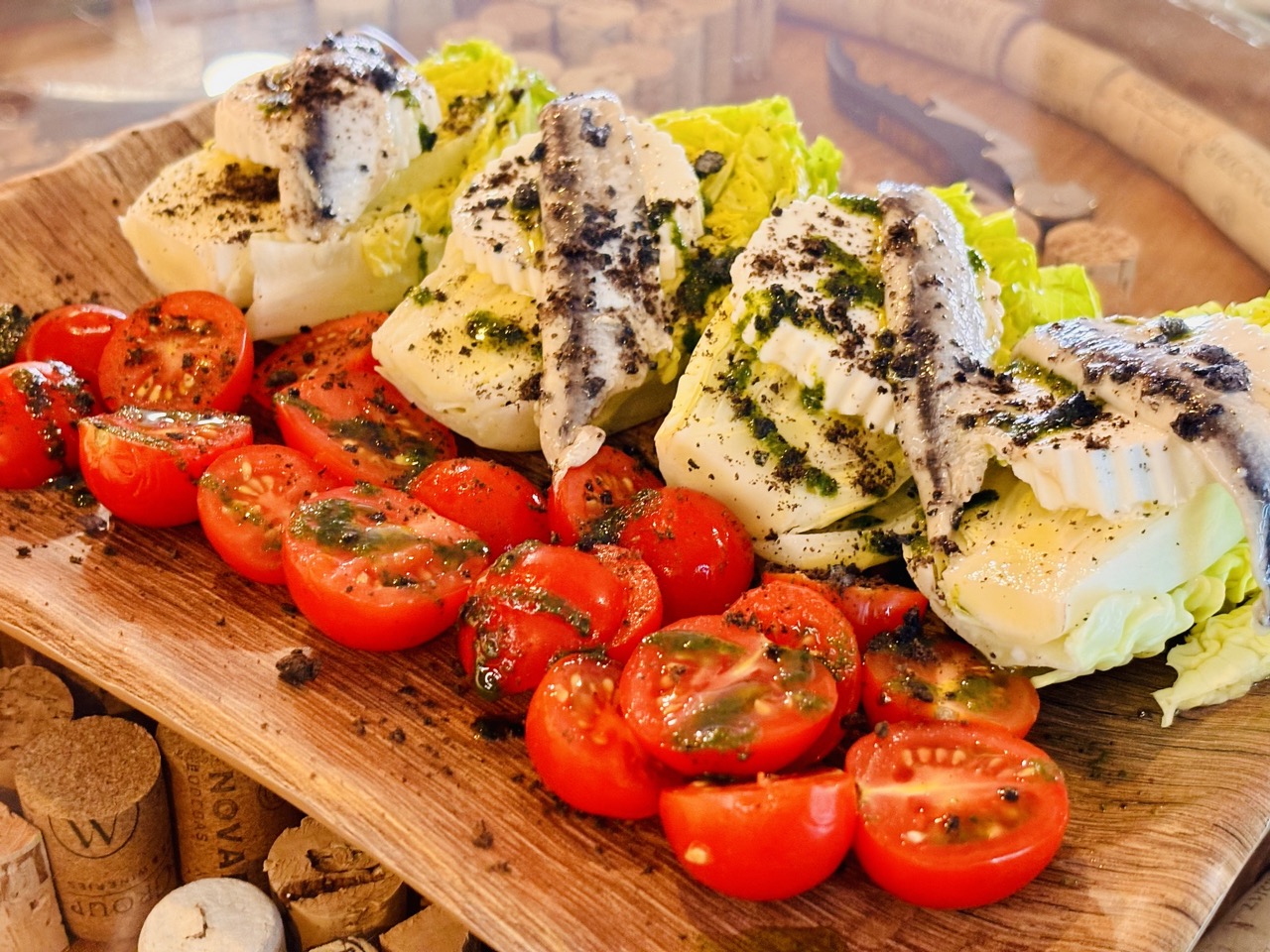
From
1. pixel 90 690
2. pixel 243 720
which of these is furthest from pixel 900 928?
pixel 90 690

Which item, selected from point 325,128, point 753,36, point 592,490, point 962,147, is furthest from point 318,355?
point 753,36

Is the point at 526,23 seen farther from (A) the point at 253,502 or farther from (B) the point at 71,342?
(A) the point at 253,502

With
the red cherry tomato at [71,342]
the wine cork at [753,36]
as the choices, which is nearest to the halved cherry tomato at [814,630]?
the red cherry tomato at [71,342]

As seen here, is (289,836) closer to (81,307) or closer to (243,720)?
(243,720)

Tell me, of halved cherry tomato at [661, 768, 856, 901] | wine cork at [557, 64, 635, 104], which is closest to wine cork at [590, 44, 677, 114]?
wine cork at [557, 64, 635, 104]

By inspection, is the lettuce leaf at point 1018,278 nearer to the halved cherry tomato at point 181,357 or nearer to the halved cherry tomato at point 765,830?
the halved cherry tomato at point 765,830

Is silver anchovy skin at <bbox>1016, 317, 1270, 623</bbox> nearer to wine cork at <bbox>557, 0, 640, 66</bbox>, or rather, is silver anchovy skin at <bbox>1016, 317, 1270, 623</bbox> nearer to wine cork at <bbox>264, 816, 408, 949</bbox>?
wine cork at <bbox>264, 816, 408, 949</bbox>
